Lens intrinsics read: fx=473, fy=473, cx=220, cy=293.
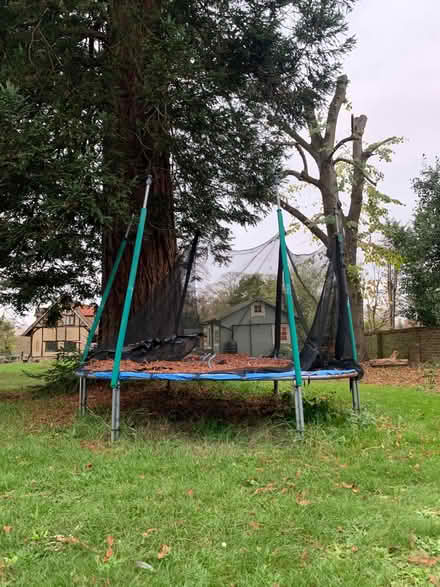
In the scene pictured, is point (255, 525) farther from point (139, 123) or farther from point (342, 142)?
point (342, 142)

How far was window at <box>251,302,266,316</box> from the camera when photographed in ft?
19.3

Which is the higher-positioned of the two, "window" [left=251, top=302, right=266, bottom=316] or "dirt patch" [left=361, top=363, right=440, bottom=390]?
"window" [left=251, top=302, right=266, bottom=316]

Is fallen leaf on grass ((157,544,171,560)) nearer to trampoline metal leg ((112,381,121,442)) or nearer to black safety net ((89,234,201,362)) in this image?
trampoline metal leg ((112,381,121,442))

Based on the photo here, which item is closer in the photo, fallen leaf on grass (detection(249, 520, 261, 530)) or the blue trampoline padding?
fallen leaf on grass (detection(249, 520, 261, 530))

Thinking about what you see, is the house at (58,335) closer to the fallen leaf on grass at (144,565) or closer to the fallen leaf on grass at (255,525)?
the fallen leaf on grass at (255,525)

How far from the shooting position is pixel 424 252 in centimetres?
1273

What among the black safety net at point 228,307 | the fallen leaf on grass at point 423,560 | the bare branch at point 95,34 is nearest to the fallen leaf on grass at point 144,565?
the fallen leaf on grass at point 423,560

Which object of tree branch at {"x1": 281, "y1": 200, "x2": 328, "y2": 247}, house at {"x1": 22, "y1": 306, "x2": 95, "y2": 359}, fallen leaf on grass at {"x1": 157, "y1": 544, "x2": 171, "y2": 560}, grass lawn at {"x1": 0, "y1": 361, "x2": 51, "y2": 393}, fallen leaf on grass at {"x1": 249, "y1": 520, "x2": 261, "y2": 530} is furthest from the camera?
house at {"x1": 22, "y1": 306, "x2": 95, "y2": 359}

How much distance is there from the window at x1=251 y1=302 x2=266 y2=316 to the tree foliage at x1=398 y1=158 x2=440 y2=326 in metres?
7.96

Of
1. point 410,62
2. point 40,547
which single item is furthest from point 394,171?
point 40,547

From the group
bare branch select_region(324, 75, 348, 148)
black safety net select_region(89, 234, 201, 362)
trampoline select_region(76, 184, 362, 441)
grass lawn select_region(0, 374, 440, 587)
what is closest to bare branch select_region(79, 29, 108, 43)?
trampoline select_region(76, 184, 362, 441)

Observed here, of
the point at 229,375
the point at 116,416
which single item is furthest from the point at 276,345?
the point at 116,416

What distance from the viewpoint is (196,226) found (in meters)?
7.09

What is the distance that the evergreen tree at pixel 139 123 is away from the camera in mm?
5105
